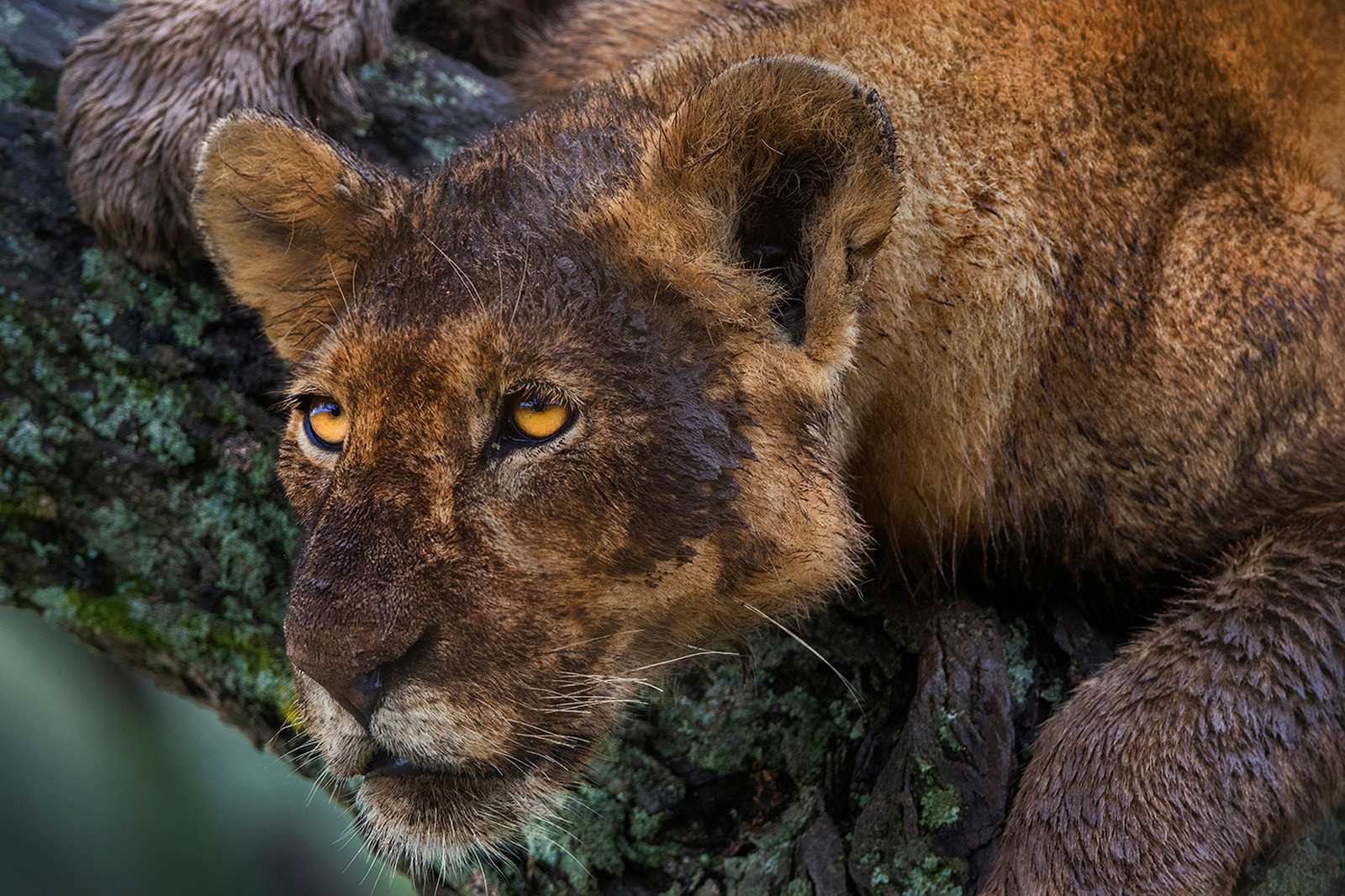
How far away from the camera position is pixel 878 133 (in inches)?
78.9

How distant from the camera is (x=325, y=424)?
2.33 meters

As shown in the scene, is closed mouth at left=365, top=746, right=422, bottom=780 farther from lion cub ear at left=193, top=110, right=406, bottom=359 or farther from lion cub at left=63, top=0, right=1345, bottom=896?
lion cub ear at left=193, top=110, right=406, bottom=359

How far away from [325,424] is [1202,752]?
7.01 feet

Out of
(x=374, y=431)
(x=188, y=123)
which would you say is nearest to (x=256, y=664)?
(x=374, y=431)

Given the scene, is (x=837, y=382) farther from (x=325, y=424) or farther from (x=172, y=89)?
(x=172, y=89)

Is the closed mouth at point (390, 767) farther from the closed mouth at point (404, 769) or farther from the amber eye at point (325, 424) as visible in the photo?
the amber eye at point (325, 424)

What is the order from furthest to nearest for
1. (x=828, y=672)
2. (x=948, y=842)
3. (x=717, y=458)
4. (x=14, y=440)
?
(x=14, y=440) → (x=828, y=672) → (x=948, y=842) → (x=717, y=458)

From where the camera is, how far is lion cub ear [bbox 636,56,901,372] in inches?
79.0

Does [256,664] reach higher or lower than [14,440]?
lower

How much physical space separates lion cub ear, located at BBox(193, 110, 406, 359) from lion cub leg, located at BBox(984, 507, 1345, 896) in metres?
2.06

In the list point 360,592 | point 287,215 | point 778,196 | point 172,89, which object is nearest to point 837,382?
point 778,196

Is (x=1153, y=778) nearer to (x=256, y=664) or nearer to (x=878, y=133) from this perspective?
(x=878, y=133)

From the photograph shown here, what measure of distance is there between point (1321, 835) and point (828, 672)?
4.24ft

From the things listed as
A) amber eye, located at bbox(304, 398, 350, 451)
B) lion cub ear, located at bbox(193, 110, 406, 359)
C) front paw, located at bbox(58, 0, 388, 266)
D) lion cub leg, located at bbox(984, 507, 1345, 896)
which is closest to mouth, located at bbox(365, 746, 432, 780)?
amber eye, located at bbox(304, 398, 350, 451)
